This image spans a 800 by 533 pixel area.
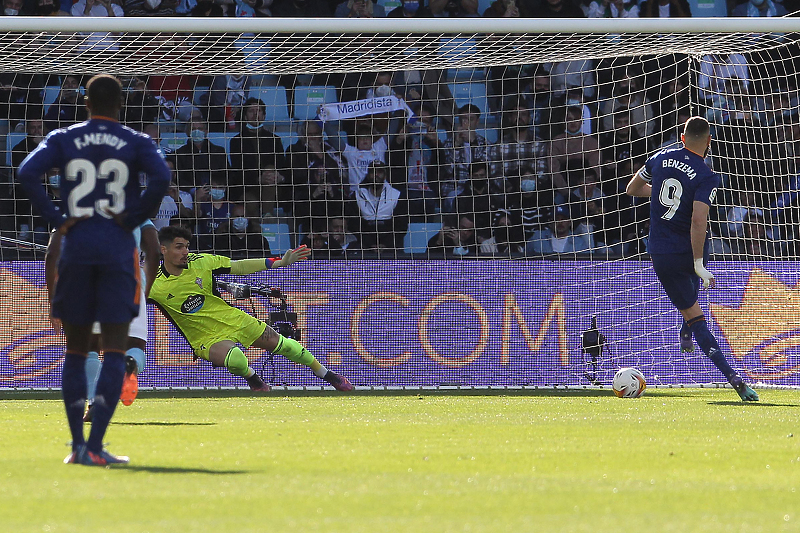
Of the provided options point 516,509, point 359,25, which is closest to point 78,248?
point 516,509

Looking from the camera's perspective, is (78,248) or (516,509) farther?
(78,248)

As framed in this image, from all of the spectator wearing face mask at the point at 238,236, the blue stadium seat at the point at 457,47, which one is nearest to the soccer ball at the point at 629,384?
the blue stadium seat at the point at 457,47

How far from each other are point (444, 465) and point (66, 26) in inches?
272

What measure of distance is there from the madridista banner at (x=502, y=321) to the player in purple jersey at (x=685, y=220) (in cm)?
273

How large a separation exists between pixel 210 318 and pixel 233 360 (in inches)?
21.7

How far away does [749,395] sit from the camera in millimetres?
8484

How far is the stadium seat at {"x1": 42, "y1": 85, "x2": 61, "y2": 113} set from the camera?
491 inches

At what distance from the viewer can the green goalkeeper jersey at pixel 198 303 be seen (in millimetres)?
10172

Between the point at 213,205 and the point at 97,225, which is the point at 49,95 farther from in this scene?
the point at 97,225

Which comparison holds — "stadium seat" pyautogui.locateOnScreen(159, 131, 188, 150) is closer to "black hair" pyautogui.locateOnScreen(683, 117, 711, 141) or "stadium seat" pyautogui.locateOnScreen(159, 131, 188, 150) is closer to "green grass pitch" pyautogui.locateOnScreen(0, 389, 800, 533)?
"green grass pitch" pyautogui.locateOnScreen(0, 389, 800, 533)

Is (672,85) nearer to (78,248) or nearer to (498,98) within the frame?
(498,98)

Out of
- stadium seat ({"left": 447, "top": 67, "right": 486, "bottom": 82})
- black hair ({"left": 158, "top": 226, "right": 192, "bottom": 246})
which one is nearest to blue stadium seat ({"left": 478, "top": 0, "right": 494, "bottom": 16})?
stadium seat ({"left": 447, "top": 67, "right": 486, "bottom": 82})

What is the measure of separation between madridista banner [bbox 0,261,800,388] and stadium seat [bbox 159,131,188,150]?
2.05 metres

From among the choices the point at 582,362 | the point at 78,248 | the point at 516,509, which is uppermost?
the point at 78,248
